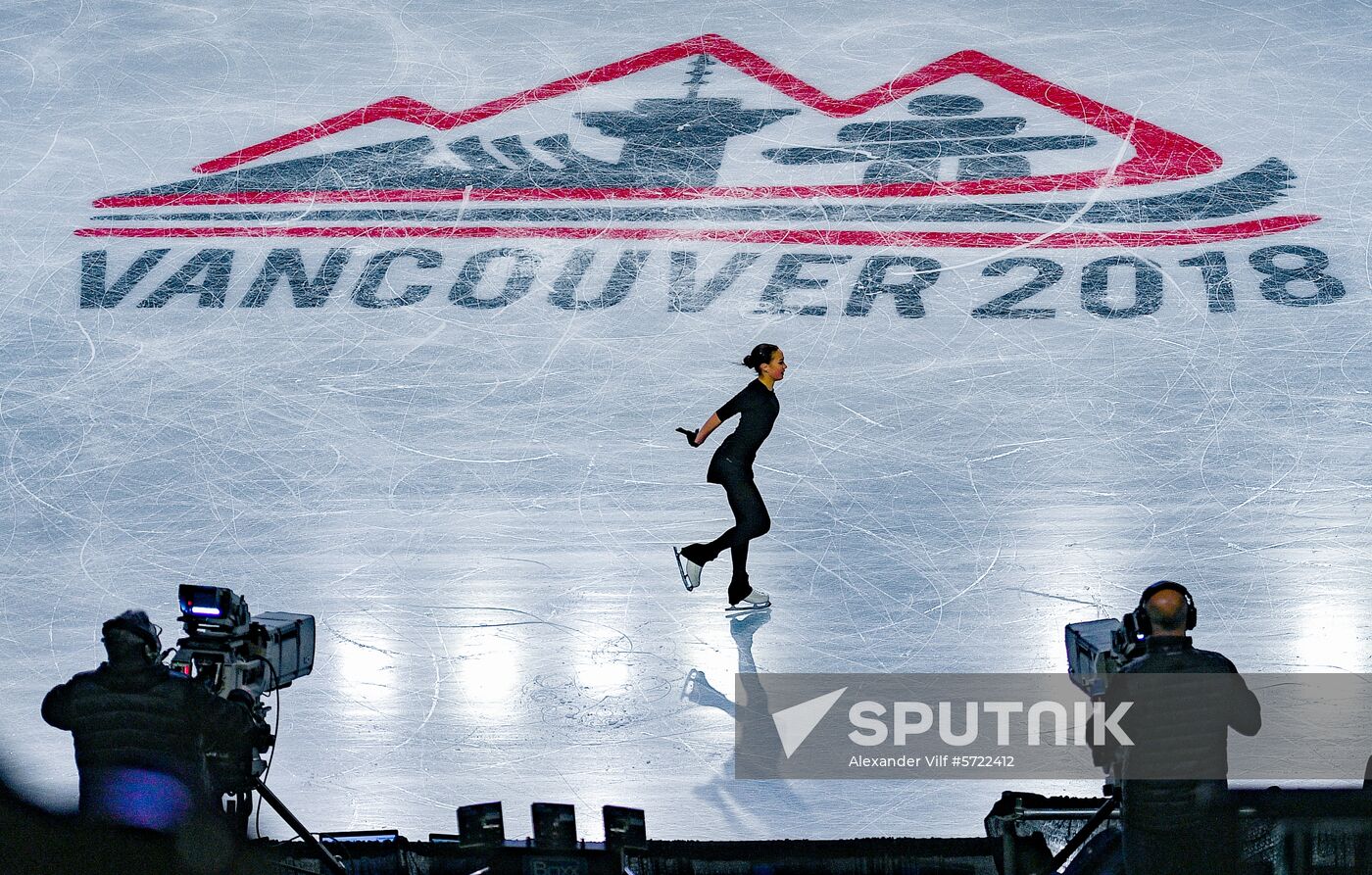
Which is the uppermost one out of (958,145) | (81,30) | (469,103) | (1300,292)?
(81,30)

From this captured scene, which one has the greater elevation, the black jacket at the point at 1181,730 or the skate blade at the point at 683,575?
the skate blade at the point at 683,575

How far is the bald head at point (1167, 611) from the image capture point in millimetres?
4023

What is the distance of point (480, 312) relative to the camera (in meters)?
9.77

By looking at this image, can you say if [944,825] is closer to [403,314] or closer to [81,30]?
[403,314]

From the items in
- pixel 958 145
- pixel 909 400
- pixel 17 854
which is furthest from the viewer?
pixel 958 145

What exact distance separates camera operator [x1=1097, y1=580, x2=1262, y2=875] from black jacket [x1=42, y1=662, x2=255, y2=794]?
2296 millimetres

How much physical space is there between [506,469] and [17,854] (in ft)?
18.5

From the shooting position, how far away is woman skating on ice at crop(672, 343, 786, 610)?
283 inches

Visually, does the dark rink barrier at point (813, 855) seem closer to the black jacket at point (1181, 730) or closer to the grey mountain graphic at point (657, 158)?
the black jacket at point (1181, 730)

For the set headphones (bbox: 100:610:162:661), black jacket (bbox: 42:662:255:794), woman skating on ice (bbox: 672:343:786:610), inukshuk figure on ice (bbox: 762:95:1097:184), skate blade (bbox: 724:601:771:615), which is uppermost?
inukshuk figure on ice (bbox: 762:95:1097:184)

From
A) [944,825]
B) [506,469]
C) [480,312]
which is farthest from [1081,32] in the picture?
[944,825]

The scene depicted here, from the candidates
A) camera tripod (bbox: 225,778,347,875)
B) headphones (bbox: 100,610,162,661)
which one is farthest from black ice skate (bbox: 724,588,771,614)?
headphones (bbox: 100,610,162,661)
